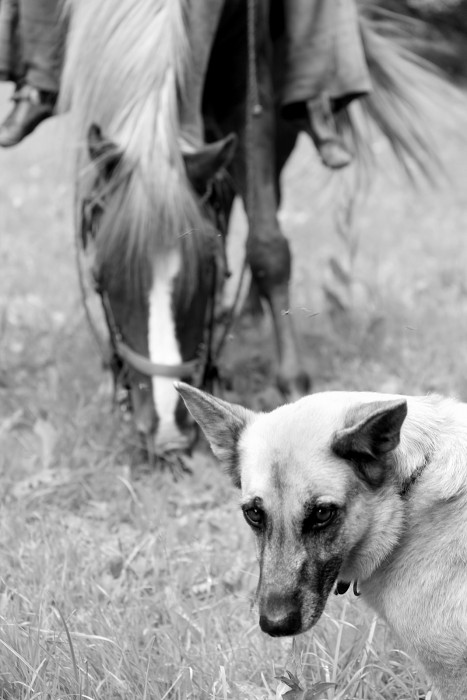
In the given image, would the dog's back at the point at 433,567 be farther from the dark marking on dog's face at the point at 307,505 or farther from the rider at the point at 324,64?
the rider at the point at 324,64

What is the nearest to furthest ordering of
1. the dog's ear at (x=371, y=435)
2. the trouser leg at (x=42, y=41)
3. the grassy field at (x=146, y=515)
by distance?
the dog's ear at (x=371, y=435) < the grassy field at (x=146, y=515) < the trouser leg at (x=42, y=41)

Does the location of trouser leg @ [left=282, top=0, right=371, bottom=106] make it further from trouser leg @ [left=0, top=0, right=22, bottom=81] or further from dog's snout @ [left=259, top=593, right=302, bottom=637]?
dog's snout @ [left=259, top=593, right=302, bottom=637]

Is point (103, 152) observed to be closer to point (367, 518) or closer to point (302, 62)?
point (302, 62)

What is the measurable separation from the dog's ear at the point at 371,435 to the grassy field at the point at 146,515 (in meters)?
0.64

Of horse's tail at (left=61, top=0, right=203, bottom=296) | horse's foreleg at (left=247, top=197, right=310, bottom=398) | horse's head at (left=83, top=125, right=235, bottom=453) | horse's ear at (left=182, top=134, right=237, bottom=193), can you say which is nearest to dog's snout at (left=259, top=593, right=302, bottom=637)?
horse's head at (left=83, top=125, right=235, bottom=453)

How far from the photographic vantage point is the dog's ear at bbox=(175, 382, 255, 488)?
108 inches

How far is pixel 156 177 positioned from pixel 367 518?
7.30ft

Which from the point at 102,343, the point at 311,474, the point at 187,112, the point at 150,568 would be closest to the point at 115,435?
the point at 102,343

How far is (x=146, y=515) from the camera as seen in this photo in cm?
402

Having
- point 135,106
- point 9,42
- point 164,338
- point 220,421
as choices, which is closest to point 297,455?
point 220,421

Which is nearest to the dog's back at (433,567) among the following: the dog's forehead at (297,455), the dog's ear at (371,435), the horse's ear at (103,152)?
the dog's ear at (371,435)

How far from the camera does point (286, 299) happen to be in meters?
5.32

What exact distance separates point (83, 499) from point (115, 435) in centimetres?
55

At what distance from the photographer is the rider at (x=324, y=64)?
4988mm
